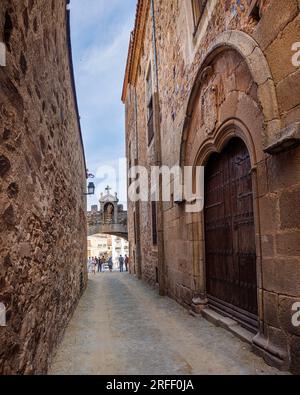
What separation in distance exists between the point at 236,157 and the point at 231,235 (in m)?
0.98

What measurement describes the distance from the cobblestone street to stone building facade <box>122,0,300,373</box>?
274 mm

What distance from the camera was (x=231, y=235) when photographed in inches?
160

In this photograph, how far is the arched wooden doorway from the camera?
11.7ft

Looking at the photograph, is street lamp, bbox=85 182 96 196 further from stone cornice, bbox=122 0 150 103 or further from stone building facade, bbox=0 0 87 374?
stone building facade, bbox=0 0 87 374

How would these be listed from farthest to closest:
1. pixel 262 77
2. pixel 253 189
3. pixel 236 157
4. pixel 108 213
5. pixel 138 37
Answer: pixel 108 213
pixel 138 37
pixel 236 157
pixel 253 189
pixel 262 77

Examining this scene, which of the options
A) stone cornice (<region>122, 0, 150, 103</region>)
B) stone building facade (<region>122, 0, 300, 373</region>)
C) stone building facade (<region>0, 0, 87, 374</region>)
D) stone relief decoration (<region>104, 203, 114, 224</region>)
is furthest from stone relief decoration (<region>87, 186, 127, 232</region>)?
stone building facade (<region>0, 0, 87, 374</region>)

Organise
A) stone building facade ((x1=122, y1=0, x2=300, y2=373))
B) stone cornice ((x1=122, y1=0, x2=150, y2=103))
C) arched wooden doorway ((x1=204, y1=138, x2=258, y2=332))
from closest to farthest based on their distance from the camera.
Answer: stone building facade ((x1=122, y1=0, x2=300, y2=373))
arched wooden doorway ((x1=204, y1=138, x2=258, y2=332))
stone cornice ((x1=122, y1=0, x2=150, y2=103))

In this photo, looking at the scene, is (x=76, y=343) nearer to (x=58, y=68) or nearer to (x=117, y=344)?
(x=117, y=344)

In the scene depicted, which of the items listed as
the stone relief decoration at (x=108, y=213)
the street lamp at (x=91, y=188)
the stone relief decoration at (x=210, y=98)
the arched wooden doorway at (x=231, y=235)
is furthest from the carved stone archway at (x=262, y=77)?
the stone relief decoration at (x=108, y=213)

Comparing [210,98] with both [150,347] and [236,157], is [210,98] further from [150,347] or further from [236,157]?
[150,347]

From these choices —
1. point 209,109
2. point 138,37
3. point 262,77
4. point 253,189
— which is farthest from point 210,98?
point 138,37
